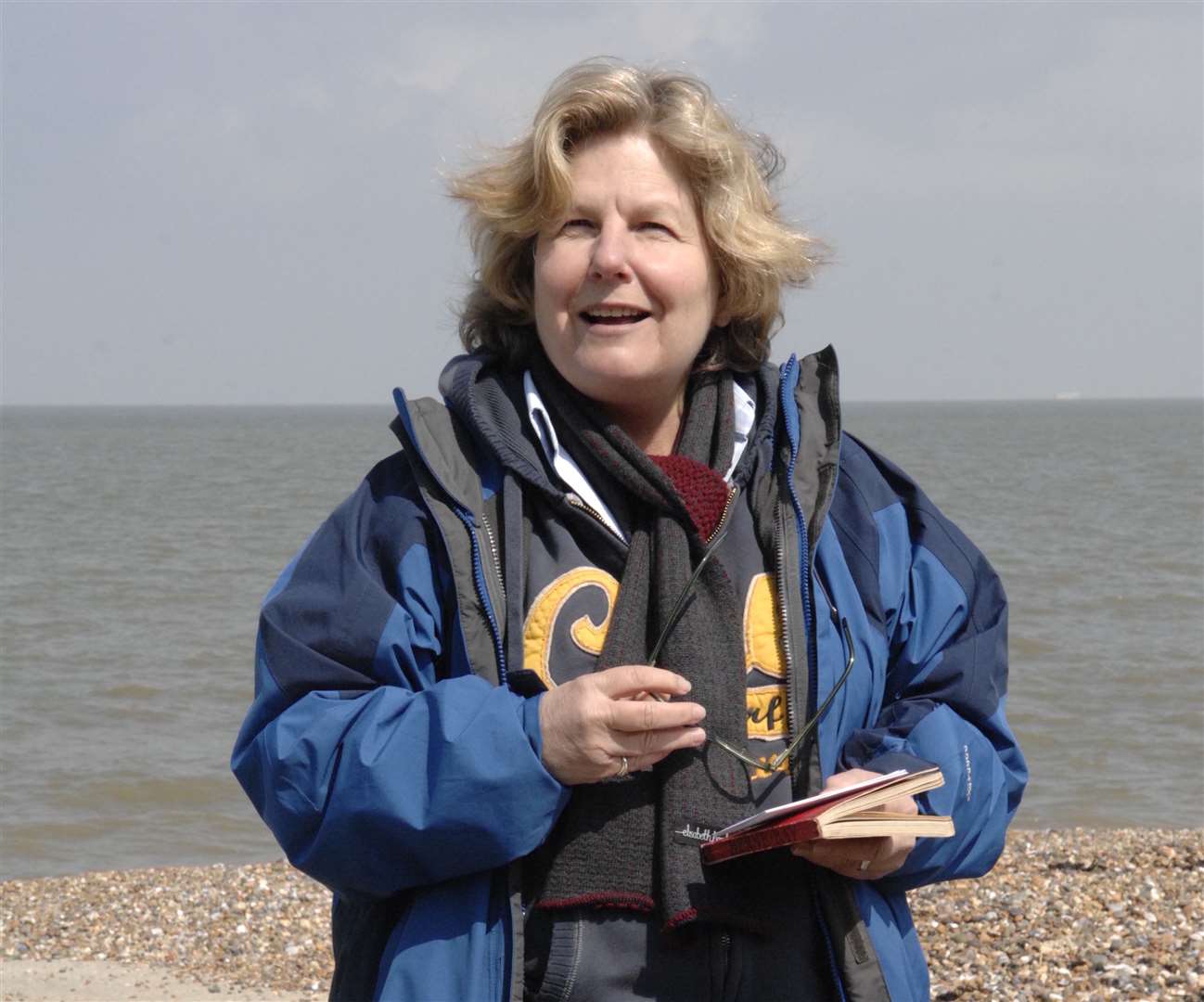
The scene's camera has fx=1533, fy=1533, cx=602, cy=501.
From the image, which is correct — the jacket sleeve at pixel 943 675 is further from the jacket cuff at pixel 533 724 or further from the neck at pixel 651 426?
the jacket cuff at pixel 533 724

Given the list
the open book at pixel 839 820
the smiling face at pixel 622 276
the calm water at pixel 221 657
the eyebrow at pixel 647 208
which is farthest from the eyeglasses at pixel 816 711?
the calm water at pixel 221 657

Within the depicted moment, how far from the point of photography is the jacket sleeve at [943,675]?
243 cm

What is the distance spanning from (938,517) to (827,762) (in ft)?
1.55

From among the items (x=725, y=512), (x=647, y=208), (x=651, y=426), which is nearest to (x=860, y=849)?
(x=725, y=512)

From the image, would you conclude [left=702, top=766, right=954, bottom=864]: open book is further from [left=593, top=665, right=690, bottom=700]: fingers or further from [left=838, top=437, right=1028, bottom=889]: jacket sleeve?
[left=593, top=665, right=690, bottom=700]: fingers

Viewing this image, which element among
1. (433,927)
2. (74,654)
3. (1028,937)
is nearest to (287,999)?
(1028,937)

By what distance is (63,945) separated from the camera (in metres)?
6.76

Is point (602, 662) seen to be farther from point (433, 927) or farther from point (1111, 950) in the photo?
point (1111, 950)

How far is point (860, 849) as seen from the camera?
2293 mm

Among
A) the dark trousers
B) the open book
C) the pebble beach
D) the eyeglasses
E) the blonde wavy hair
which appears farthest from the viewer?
the pebble beach

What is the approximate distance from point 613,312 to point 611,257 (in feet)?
0.32

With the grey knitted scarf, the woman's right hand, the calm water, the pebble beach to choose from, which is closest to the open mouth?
the grey knitted scarf

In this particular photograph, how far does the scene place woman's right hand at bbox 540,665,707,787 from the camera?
2189mm

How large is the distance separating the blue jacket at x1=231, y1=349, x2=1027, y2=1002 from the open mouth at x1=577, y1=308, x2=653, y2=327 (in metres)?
0.29
